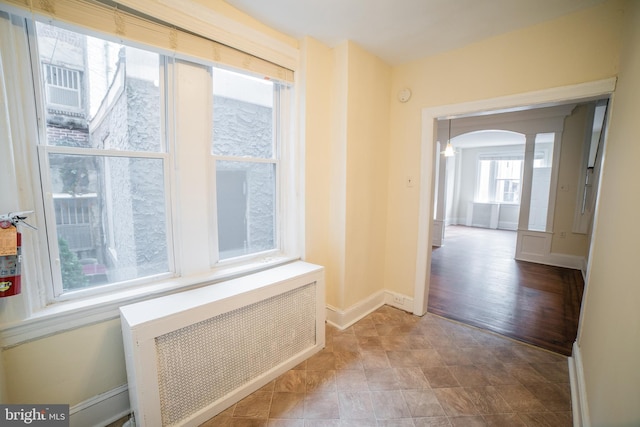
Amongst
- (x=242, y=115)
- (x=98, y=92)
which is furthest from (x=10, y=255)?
(x=242, y=115)

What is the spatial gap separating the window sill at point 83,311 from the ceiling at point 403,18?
197cm

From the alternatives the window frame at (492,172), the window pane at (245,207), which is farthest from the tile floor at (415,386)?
the window frame at (492,172)

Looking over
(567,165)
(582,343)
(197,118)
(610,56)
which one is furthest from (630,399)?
(567,165)

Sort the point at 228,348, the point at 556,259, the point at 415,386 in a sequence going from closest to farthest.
→ the point at 228,348 → the point at 415,386 → the point at 556,259

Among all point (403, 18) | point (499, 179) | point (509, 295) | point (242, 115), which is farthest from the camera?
point (499, 179)

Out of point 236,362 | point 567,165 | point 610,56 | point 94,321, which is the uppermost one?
point 610,56

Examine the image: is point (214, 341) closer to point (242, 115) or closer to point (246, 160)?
point (246, 160)

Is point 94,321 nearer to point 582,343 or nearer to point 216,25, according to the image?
point 216,25

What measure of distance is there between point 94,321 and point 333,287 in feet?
6.04

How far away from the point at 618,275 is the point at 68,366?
110 inches

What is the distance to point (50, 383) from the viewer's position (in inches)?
53.1

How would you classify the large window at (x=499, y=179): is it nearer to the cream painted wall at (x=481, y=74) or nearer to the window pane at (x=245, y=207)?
the cream painted wall at (x=481, y=74)

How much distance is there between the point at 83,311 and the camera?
1408mm

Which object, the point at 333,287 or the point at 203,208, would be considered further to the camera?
the point at 333,287
